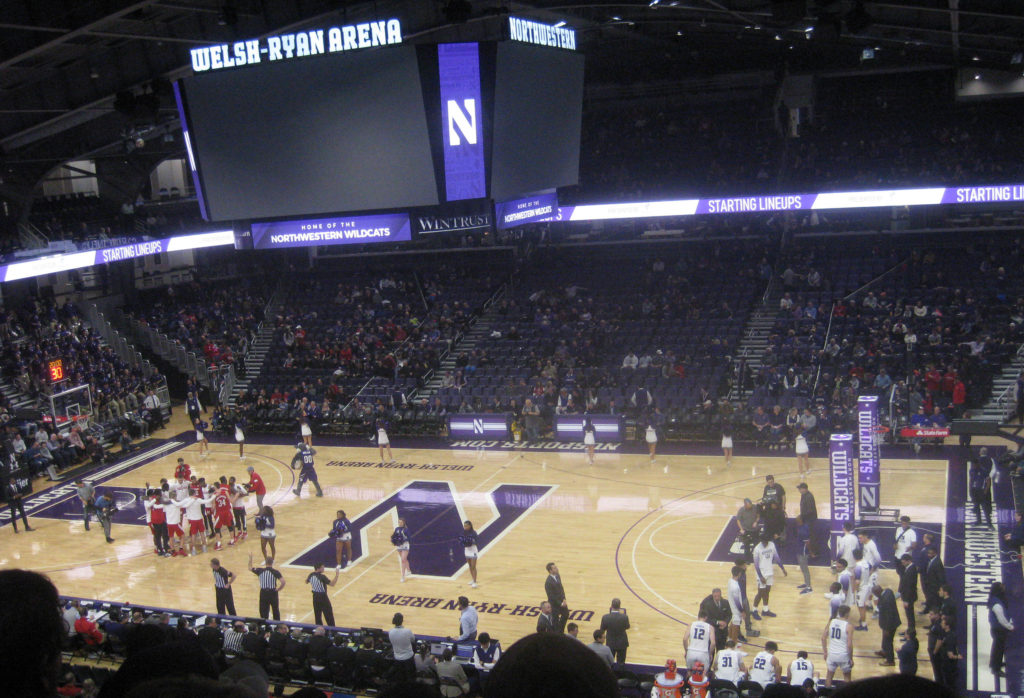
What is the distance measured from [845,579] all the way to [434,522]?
1015 cm

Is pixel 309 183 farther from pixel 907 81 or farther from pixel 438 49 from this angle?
pixel 907 81

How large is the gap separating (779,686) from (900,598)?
11348 millimetres

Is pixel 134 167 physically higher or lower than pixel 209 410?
higher

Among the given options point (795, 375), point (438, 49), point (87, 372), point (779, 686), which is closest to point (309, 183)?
point (438, 49)

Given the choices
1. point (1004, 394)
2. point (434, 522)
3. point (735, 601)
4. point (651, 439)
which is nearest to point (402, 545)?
point (434, 522)

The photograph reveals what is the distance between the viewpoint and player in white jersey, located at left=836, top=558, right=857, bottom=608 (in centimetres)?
1476

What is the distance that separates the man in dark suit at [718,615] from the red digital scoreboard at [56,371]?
26.3 metres

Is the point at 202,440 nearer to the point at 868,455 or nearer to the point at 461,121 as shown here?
the point at 461,121

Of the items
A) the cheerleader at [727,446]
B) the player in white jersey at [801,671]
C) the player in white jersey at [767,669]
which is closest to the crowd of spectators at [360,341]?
the cheerleader at [727,446]

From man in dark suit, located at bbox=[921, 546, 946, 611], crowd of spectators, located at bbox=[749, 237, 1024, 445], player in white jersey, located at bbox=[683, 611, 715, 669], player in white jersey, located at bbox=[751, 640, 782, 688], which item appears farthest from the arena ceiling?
player in white jersey, located at bbox=[751, 640, 782, 688]

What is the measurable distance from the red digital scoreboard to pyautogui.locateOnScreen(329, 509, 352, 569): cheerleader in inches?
690

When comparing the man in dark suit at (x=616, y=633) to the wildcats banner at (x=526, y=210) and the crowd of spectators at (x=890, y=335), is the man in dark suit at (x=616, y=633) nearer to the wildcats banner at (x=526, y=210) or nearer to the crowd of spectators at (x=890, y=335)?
the wildcats banner at (x=526, y=210)

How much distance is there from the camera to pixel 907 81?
1519 inches

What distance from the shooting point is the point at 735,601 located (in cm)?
1522
